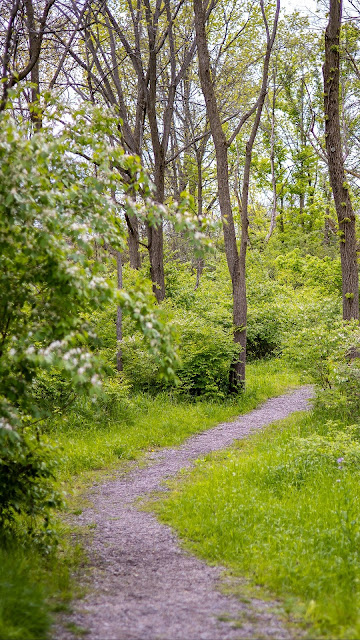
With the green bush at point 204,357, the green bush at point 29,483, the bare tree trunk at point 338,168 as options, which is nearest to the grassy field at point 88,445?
the green bush at point 29,483

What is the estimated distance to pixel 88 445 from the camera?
330 inches

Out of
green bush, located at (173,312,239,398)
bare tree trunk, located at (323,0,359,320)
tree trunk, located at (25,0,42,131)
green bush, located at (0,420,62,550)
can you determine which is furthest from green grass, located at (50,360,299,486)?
tree trunk, located at (25,0,42,131)

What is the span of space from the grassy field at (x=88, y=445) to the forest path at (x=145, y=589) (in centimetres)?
24

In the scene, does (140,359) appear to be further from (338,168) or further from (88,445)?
(338,168)

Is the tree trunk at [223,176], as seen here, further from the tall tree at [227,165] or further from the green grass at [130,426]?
the green grass at [130,426]

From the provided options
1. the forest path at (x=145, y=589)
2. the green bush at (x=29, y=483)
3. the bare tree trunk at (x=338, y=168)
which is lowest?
the forest path at (x=145, y=589)

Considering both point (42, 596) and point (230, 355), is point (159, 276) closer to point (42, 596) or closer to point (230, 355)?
point (230, 355)

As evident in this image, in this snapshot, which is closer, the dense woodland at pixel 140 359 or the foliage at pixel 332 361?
the dense woodland at pixel 140 359

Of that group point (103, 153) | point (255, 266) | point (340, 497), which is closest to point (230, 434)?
point (340, 497)

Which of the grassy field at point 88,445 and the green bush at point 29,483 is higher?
the green bush at point 29,483

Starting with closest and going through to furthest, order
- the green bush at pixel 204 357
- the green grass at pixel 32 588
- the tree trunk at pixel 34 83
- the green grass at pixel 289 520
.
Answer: the green grass at pixel 32 588 → the green grass at pixel 289 520 → the tree trunk at pixel 34 83 → the green bush at pixel 204 357

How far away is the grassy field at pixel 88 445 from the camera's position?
357cm

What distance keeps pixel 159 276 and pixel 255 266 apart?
13630 mm

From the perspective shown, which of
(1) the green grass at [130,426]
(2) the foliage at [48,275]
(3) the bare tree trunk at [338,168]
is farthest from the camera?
(3) the bare tree trunk at [338,168]
